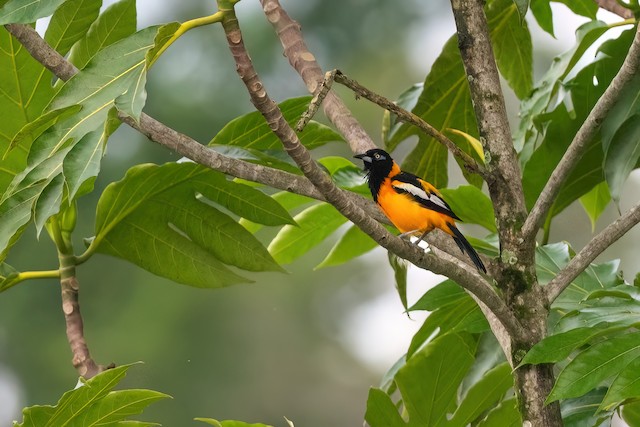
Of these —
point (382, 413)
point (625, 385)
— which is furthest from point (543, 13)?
point (625, 385)

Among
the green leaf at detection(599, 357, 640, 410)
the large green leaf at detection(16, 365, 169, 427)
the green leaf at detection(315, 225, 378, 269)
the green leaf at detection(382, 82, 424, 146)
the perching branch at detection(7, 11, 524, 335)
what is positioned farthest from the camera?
the green leaf at detection(315, 225, 378, 269)

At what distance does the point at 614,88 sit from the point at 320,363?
827 cm

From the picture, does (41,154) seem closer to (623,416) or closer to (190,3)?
(623,416)

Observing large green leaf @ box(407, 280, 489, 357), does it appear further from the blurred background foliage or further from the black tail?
the blurred background foliage

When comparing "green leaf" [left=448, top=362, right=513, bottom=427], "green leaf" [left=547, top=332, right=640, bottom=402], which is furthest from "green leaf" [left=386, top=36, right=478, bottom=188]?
"green leaf" [left=547, top=332, right=640, bottom=402]

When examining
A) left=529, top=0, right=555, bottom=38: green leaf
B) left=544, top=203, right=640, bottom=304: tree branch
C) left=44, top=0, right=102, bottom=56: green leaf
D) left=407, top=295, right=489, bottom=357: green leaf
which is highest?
left=529, top=0, right=555, bottom=38: green leaf

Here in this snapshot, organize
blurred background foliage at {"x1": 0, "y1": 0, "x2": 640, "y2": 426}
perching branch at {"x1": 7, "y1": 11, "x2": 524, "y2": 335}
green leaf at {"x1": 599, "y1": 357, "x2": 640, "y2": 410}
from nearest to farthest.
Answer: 1. perching branch at {"x1": 7, "y1": 11, "x2": 524, "y2": 335}
2. green leaf at {"x1": 599, "y1": 357, "x2": 640, "y2": 410}
3. blurred background foliage at {"x1": 0, "y1": 0, "x2": 640, "y2": 426}

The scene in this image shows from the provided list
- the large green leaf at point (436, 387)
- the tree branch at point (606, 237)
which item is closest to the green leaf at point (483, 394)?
the large green leaf at point (436, 387)

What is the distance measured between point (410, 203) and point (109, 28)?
69 cm

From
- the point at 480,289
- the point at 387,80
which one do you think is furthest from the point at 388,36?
the point at 480,289

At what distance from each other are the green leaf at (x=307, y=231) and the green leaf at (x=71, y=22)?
0.69m

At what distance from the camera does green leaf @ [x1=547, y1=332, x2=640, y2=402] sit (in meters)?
1.44

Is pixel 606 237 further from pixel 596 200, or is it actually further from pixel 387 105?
pixel 596 200

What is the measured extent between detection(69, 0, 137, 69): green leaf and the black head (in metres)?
0.51
